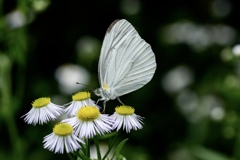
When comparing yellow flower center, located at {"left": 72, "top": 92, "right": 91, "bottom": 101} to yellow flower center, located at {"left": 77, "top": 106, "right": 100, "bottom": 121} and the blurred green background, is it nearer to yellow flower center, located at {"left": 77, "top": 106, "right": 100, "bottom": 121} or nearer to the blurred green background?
yellow flower center, located at {"left": 77, "top": 106, "right": 100, "bottom": 121}

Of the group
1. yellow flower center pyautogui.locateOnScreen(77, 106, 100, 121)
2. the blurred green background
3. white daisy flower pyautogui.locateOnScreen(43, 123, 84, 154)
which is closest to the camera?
white daisy flower pyautogui.locateOnScreen(43, 123, 84, 154)

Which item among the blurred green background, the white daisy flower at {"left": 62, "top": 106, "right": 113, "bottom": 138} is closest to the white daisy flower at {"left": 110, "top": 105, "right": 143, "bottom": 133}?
the white daisy flower at {"left": 62, "top": 106, "right": 113, "bottom": 138}

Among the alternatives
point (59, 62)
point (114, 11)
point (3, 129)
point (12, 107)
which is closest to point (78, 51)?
point (59, 62)

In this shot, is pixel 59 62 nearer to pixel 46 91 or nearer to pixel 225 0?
pixel 46 91

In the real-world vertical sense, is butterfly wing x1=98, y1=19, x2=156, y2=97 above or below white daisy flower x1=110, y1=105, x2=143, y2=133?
above

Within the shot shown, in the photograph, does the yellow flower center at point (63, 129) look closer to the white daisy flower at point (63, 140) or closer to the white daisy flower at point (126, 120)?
the white daisy flower at point (63, 140)

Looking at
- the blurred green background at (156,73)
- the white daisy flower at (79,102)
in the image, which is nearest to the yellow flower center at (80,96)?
the white daisy flower at (79,102)

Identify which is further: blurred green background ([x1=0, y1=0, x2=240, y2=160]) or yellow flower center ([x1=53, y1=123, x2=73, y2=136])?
blurred green background ([x1=0, y1=0, x2=240, y2=160])
